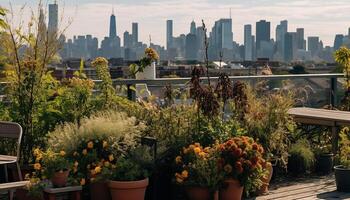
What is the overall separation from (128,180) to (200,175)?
604 mm

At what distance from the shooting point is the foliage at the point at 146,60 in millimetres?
8172

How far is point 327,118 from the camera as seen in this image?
7203 millimetres

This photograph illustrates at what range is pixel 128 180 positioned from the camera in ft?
15.9

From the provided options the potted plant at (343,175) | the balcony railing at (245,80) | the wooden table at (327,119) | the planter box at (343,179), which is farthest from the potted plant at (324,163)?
the balcony railing at (245,80)

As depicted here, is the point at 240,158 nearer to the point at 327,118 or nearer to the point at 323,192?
the point at 323,192

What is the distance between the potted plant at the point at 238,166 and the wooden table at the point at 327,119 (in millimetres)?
2160

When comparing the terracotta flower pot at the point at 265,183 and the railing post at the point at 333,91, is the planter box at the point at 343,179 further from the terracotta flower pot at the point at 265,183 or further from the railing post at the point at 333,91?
the railing post at the point at 333,91

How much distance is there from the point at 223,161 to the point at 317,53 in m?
35.9

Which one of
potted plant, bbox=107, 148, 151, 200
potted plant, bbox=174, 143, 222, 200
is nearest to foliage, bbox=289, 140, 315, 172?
potted plant, bbox=174, 143, 222, 200

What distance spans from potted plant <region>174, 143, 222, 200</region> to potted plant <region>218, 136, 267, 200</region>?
80mm

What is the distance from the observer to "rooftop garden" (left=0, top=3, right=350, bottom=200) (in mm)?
4957

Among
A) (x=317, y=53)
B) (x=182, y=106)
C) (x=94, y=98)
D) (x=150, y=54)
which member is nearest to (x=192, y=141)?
(x=182, y=106)

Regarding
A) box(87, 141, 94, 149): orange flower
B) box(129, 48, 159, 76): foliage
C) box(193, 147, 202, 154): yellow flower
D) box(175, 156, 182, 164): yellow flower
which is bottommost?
box(175, 156, 182, 164): yellow flower

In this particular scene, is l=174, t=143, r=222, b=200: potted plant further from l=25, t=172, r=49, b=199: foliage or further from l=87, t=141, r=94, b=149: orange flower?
l=25, t=172, r=49, b=199: foliage
